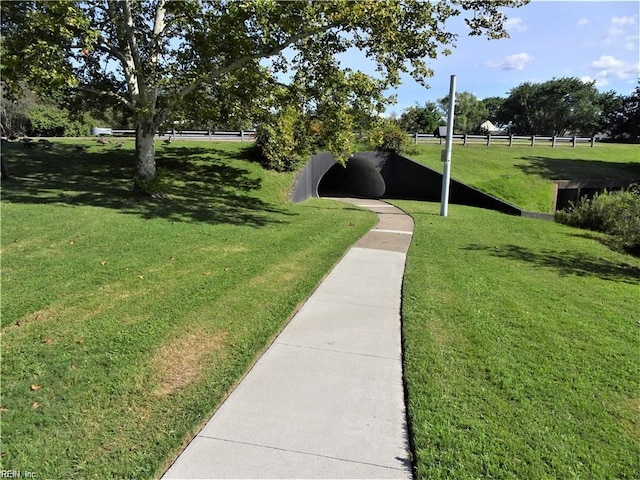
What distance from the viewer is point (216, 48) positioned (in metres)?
11.7

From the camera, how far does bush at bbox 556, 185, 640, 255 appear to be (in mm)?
12448

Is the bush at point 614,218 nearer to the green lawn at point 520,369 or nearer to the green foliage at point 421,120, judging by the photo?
the green lawn at point 520,369

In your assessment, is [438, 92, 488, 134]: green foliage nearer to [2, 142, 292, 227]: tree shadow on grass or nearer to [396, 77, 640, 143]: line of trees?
[396, 77, 640, 143]: line of trees

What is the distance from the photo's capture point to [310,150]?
51.5 feet

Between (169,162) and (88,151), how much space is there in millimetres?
4409

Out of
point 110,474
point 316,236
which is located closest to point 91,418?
point 110,474

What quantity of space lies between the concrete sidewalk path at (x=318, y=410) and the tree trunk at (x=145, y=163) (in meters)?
A: 9.57

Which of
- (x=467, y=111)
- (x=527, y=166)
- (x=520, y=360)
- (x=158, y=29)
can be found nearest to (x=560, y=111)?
(x=467, y=111)

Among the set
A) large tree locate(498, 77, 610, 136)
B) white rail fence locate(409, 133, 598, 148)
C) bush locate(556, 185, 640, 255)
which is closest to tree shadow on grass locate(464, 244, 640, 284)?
bush locate(556, 185, 640, 255)

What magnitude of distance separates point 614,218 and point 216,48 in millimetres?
14566

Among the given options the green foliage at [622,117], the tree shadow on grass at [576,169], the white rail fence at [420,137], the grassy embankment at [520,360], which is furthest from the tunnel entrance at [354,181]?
the green foliage at [622,117]

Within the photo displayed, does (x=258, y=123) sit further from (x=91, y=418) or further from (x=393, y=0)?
(x=91, y=418)

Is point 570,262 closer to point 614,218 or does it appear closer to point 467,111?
point 614,218

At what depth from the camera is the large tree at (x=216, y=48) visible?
10.2m
